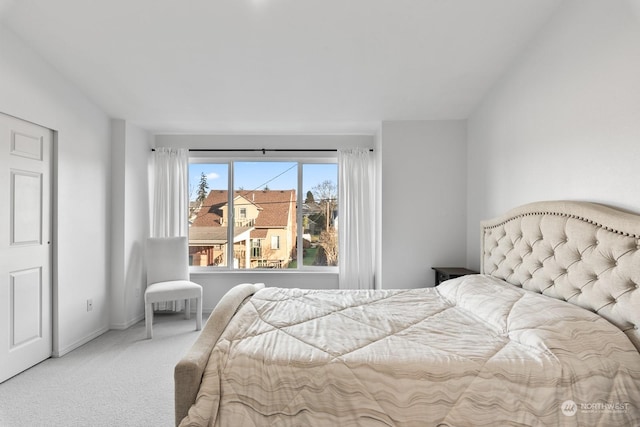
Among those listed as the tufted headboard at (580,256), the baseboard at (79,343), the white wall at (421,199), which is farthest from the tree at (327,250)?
the baseboard at (79,343)

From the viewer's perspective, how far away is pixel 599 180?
1706mm

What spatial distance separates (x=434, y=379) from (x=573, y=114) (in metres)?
1.76

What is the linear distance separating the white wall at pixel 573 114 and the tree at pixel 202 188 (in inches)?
133

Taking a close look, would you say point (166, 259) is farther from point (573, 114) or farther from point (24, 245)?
point (573, 114)

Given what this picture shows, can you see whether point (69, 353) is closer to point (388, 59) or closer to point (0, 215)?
point (0, 215)

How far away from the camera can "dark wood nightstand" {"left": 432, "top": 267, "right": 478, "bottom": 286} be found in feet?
10.2

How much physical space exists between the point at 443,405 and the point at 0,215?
3079mm

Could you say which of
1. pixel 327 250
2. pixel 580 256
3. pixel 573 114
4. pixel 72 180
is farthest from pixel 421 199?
pixel 72 180

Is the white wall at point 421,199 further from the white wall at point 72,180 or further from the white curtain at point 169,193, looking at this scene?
the white wall at point 72,180

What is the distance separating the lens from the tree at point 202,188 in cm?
425

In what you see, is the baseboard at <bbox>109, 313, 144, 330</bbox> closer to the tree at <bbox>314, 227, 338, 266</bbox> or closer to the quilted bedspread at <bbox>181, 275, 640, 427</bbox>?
the tree at <bbox>314, 227, 338, 266</bbox>

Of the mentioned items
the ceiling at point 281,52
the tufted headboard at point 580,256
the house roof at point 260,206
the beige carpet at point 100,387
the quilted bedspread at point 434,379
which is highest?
the ceiling at point 281,52

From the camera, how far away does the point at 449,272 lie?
3.14m

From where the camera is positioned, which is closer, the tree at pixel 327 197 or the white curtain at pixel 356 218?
the white curtain at pixel 356 218
